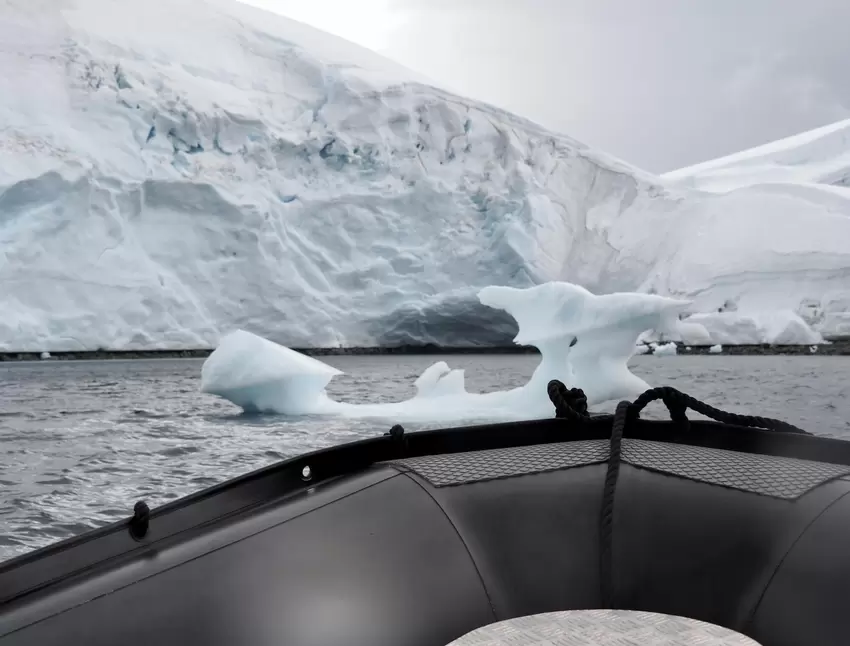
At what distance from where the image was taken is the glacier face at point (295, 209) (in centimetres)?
2316

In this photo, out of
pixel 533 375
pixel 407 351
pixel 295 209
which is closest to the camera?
pixel 533 375

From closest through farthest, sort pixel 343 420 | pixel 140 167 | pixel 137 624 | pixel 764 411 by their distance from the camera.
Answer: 1. pixel 137 624
2. pixel 343 420
3. pixel 764 411
4. pixel 140 167

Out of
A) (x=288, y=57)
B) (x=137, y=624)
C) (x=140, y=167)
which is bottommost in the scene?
(x=137, y=624)

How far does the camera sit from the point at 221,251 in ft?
A: 81.6

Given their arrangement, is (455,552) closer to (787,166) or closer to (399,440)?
(399,440)

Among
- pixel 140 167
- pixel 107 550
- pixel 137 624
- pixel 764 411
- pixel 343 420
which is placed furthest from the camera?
pixel 140 167

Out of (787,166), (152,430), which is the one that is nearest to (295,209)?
(152,430)

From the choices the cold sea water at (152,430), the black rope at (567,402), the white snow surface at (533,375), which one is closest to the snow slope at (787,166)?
the cold sea water at (152,430)

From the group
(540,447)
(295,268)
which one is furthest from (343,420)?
(295,268)

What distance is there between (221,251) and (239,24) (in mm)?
11917

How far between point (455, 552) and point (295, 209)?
82.7 feet

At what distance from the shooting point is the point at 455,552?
125 centimetres

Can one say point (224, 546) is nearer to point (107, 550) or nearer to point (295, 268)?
point (107, 550)

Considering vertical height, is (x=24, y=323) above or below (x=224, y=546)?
below
